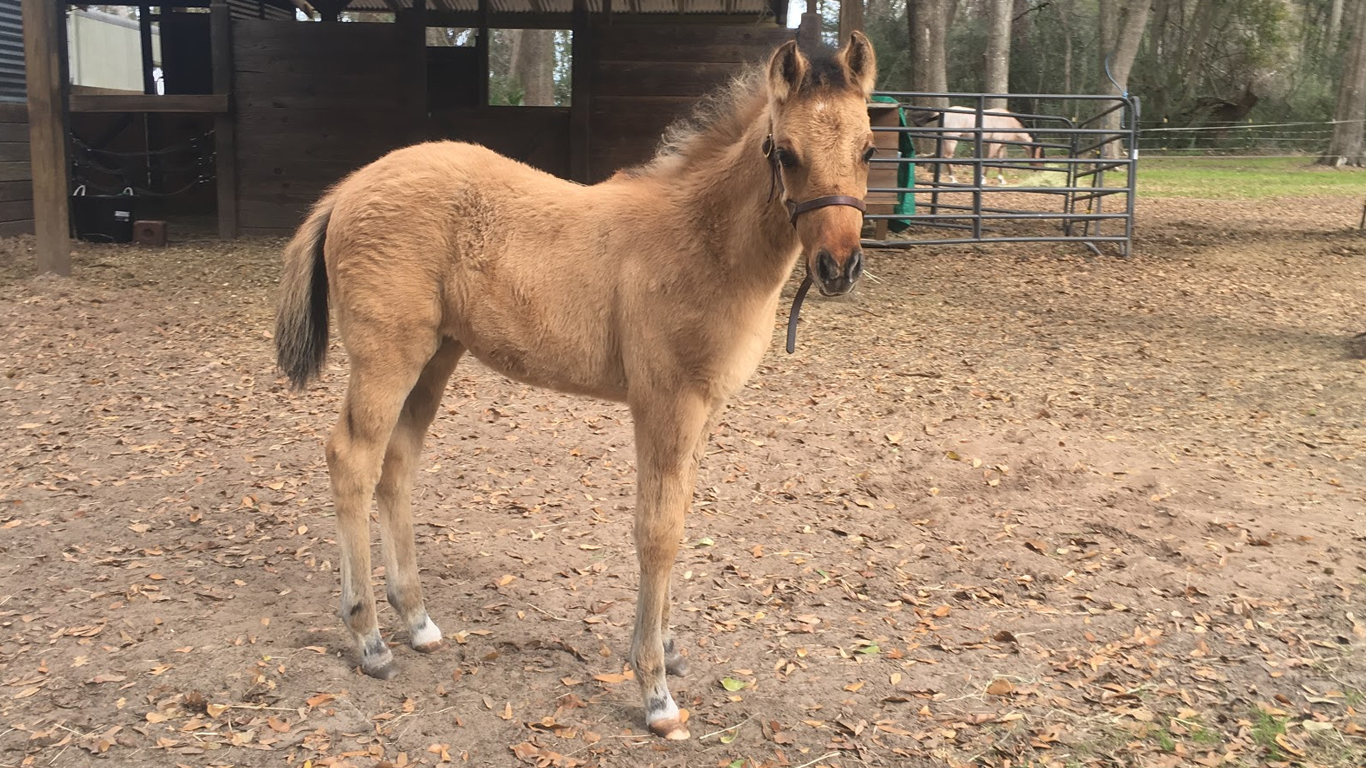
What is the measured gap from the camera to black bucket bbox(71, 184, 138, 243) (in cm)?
1155

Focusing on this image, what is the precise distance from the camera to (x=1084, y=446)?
18.1 ft

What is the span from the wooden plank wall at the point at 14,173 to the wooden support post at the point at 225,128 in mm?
1980

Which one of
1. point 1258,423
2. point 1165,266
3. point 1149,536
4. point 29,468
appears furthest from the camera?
point 1165,266

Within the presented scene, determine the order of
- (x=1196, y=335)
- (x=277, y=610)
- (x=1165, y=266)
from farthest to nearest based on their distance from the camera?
1. (x=1165, y=266)
2. (x=1196, y=335)
3. (x=277, y=610)

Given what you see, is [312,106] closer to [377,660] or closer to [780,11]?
[780,11]

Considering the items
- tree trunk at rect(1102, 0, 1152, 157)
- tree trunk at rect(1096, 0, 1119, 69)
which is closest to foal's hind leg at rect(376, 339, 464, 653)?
tree trunk at rect(1102, 0, 1152, 157)

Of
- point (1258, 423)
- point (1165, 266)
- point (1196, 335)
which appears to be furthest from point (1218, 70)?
point (1258, 423)

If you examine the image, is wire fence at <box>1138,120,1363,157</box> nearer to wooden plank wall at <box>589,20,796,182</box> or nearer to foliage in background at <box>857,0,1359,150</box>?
foliage in background at <box>857,0,1359,150</box>

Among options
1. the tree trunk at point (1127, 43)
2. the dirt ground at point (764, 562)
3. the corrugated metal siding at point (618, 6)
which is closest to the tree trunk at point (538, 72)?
the corrugated metal siding at point (618, 6)

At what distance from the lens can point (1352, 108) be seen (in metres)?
20.8

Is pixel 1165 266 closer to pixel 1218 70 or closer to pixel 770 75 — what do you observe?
pixel 770 75

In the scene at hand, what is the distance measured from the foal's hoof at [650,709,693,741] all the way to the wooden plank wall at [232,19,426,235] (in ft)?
34.5

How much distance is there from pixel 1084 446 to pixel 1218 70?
28.6m

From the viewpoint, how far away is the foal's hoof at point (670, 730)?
→ 3059 mm
